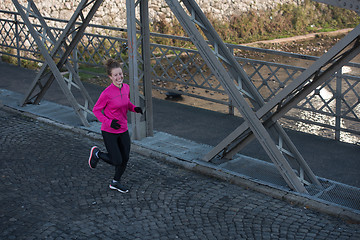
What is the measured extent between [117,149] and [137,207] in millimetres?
778

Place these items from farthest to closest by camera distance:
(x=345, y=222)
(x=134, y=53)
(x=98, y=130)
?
(x=98, y=130), (x=134, y=53), (x=345, y=222)

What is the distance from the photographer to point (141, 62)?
868 cm

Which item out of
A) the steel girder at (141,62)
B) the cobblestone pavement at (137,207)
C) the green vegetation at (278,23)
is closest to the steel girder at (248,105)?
the cobblestone pavement at (137,207)

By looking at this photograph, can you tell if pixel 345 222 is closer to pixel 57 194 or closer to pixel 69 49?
pixel 57 194

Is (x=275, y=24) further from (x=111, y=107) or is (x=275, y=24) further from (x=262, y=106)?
(x=111, y=107)

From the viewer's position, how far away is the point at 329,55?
6.04m

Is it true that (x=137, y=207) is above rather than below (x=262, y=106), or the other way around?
below

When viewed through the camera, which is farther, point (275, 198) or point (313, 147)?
point (313, 147)

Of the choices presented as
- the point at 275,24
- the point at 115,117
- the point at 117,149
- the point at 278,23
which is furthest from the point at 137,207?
the point at 278,23

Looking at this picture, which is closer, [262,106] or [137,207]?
[137,207]

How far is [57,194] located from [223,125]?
380 cm

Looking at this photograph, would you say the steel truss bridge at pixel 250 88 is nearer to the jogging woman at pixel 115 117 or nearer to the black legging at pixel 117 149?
the jogging woman at pixel 115 117

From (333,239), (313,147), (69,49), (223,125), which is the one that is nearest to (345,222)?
(333,239)

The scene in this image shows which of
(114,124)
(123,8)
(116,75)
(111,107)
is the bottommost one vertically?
(114,124)
